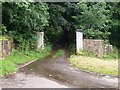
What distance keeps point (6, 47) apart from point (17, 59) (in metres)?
0.81

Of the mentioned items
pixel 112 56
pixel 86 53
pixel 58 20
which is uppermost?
pixel 58 20

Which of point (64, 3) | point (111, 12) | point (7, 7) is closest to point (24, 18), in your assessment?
point (7, 7)

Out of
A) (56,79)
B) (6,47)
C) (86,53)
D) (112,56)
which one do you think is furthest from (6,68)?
(112,56)

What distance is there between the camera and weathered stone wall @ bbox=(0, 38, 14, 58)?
12392 millimetres

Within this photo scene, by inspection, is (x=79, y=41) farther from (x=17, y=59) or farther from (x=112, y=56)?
(x=17, y=59)

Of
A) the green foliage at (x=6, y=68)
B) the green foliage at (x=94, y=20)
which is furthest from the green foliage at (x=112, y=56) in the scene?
the green foliage at (x=6, y=68)

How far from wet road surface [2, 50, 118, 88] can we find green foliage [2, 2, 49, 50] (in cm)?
339

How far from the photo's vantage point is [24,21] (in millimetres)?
14570

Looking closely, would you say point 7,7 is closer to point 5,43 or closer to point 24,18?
point 24,18

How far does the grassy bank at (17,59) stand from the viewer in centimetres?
1045

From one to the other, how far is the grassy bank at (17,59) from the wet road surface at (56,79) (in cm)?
42

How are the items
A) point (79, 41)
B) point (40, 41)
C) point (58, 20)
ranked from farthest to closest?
point (58, 20) < point (40, 41) < point (79, 41)

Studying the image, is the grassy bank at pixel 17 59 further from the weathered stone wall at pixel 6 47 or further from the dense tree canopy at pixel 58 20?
the dense tree canopy at pixel 58 20

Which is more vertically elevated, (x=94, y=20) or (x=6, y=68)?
(x=94, y=20)
